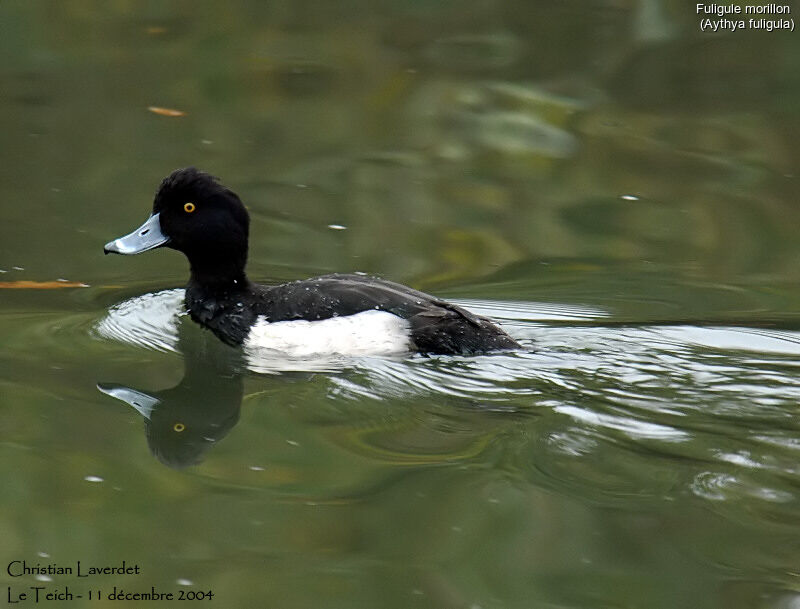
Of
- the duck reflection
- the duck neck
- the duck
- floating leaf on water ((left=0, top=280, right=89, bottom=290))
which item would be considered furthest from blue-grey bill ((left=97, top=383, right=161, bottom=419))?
floating leaf on water ((left=0, top=280, right=89, bottom=290))

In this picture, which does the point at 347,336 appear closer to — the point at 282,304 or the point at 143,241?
the point at 282,304

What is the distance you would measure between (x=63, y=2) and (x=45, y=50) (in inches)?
44.1

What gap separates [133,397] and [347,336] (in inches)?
50.4

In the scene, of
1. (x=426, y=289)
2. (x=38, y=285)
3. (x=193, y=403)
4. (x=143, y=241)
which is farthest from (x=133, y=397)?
(x=426, y=289)

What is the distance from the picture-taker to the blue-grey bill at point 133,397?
6995 millimetres

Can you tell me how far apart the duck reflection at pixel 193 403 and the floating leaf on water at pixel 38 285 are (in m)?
1.18

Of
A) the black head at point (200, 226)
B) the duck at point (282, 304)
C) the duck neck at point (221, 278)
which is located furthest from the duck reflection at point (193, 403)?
the black head at point (200, 226)

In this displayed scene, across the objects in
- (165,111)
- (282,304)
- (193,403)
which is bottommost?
(193,403)

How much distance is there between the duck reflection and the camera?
21.6 feet

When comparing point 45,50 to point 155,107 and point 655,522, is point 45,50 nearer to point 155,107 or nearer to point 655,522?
point 155,107

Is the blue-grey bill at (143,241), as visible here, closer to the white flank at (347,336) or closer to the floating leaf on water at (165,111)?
the white flank at (347,336)

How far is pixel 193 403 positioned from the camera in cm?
722

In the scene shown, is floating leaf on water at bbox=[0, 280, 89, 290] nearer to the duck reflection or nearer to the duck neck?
the duck reflection

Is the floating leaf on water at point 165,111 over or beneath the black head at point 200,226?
over
